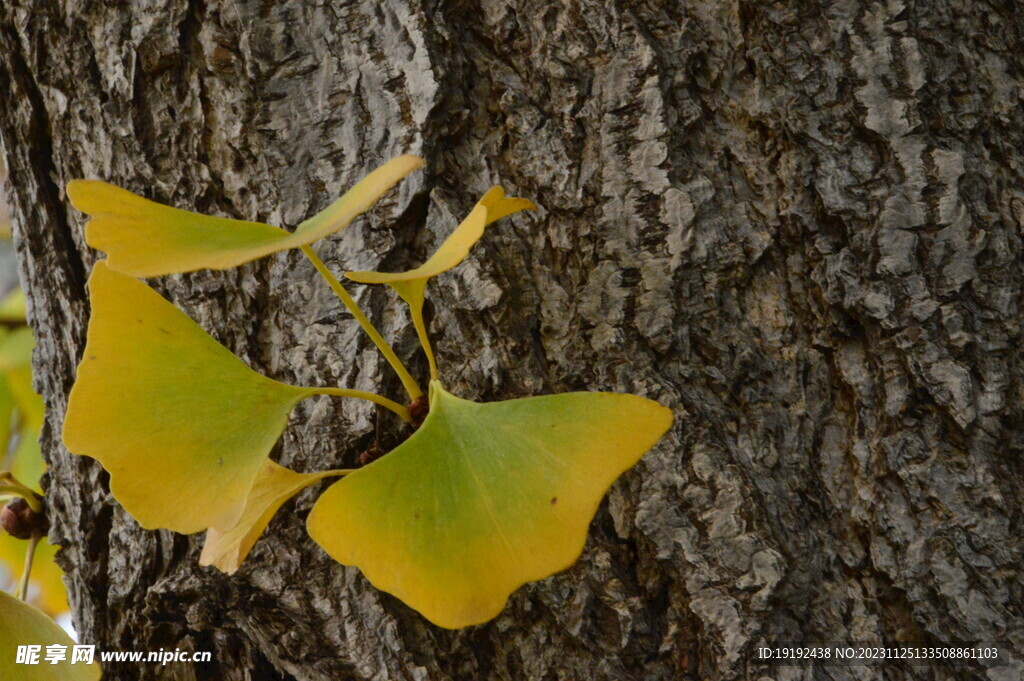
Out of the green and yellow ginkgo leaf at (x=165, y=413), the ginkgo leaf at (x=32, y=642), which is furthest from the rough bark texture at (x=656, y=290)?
the green and yellow ginkgo leaf at (x=165, y=413)

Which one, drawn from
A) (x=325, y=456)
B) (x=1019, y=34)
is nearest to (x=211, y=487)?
(x=325, y=456)

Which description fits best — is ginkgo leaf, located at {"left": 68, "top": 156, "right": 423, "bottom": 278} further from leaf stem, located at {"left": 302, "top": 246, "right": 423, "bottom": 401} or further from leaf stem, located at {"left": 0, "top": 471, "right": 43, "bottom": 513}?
leaf stem, located at {"left": 0, "top": 471, "right": 43, "bottom": 513}

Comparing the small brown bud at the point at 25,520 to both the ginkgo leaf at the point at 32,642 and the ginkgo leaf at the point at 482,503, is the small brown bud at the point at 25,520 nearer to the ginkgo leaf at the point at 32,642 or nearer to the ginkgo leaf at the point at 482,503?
the ginkgo leaf at the point at 32,642

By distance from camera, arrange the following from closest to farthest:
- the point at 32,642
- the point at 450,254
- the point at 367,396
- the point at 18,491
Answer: the point at 450,254 → the point at 367,396 → the point at 32,642 → the point at 18,491

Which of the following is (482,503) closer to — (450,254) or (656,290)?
(450,254)

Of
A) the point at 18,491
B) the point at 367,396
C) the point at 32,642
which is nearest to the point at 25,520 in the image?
the point at 18,491

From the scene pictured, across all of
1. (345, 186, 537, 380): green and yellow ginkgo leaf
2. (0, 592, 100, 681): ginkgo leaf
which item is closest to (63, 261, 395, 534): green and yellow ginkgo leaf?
(345, 186, 537, 380): green and yellow ginkgo leaf

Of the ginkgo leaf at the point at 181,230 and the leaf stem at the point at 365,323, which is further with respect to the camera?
the leaf stem at the point at 365,323
